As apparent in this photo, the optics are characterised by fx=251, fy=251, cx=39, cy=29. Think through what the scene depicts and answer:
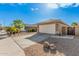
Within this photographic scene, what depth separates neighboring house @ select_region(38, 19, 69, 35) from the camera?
305 centimetres

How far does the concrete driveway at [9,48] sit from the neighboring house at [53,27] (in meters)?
0.35

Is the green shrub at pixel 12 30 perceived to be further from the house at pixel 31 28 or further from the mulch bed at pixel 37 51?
the mulch bed at pixel 37 51

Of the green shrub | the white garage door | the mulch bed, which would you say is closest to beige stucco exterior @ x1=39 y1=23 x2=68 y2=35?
the white garage door

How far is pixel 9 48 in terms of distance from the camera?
3.07 m

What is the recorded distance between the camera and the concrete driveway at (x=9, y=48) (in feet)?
10.0

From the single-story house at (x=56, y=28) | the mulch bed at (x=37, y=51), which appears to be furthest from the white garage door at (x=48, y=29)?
the mulch bed at (x=37, y=51)

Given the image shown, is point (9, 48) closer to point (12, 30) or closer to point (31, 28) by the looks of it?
point (12, 30)

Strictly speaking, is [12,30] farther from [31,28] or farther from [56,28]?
[56,28]

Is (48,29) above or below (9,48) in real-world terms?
above

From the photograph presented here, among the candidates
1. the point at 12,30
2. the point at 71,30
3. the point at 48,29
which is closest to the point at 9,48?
the point at 12,30

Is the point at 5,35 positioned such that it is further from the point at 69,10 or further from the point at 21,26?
the point at 69,10

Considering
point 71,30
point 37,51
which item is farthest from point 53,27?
point 37,51

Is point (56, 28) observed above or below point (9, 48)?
above

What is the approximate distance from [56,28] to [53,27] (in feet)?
0.14
